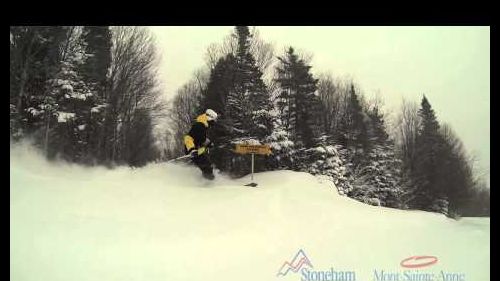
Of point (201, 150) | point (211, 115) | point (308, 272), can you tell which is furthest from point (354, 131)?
point (308, 272)

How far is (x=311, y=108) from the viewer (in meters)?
9.35

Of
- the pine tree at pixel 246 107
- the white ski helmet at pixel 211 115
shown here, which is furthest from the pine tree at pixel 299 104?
the white ski helmet at pixel 211 115

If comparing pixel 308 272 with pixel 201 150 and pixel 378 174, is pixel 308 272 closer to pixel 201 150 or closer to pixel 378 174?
pixel 201 150

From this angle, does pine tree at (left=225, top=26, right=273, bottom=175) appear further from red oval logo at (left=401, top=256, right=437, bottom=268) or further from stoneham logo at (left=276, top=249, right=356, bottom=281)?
red oval logo at (left=401, top=256, right=437, bottom=268)

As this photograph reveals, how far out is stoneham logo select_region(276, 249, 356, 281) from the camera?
5.19 m

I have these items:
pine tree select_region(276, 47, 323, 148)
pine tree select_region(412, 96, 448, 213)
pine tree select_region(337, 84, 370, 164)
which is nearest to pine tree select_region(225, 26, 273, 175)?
pine tree select_region(276, 47, 323, 148)

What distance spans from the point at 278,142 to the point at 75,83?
3.98m

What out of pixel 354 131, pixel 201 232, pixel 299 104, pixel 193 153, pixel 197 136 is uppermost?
pixel 299 104

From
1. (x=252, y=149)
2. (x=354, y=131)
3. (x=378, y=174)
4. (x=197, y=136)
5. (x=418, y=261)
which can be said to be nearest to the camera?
(x=418, y=261)

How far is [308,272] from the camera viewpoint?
5.29 meters

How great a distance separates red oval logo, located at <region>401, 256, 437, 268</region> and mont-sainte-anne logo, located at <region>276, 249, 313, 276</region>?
4.24ft

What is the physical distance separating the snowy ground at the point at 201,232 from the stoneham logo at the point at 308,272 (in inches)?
1.2

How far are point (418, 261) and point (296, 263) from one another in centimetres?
169
